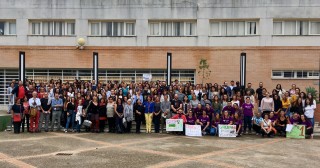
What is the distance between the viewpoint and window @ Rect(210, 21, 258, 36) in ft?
82.4

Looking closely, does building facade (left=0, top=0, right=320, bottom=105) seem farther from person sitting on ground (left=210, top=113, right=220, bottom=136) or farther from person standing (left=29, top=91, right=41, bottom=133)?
person standing (left=29, top=91, right=41, bottom=133)

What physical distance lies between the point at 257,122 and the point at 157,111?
4.43 m

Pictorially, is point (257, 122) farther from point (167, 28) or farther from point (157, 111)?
point (167, 28)

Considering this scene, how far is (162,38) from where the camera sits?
2558 centimetres

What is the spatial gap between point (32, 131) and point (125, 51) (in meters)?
11.1

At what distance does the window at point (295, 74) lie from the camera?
2439 centimetres

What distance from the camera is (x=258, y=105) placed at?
57.2 ft

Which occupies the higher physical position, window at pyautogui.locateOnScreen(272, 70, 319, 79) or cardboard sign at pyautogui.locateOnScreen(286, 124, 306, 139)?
window at pyautogui.locateOnScreen(272, 70, 319, 79)

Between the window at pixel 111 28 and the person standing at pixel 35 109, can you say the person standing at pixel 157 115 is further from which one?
the window at pixel 111 28

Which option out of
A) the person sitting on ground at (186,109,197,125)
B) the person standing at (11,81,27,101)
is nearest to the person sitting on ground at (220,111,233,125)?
the person sitting on ground at (186,109,197,125)

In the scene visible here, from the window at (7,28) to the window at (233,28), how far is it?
14.4m

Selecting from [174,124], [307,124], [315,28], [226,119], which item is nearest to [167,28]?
[315,28]

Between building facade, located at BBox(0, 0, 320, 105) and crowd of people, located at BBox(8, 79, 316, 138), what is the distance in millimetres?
8454

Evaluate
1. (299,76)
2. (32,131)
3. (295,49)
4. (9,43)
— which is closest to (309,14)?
(295,49)
